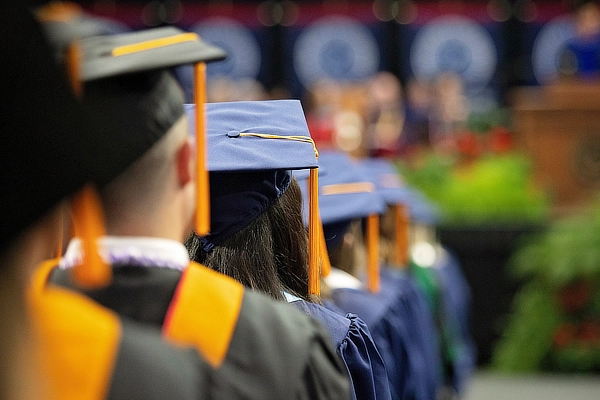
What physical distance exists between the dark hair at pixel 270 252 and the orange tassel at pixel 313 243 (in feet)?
0.05

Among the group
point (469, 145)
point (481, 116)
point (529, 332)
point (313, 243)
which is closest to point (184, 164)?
point (313, 243)

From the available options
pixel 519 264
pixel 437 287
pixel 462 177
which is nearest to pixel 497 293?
pixel 519 264

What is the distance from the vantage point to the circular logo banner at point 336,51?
14688 millimetres

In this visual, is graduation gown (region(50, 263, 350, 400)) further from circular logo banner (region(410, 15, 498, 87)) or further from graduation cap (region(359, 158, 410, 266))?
circular logo banner (region(410, 15, 498, 87))

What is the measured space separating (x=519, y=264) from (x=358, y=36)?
874 centimetres

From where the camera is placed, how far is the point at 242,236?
1.74 metres

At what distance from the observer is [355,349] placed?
6.04 feet

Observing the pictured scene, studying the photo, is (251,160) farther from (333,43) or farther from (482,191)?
(333,43)

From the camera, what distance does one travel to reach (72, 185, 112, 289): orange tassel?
3.27 ft

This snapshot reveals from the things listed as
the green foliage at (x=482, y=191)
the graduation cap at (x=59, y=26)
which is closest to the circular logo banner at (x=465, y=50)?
the green foliage at (x=482, y=191)

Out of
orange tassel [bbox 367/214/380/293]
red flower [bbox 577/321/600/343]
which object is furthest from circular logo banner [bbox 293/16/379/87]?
orange tassel [bbox 367/214/380/293]

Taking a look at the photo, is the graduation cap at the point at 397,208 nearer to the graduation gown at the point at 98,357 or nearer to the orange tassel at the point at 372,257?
the orange tassel at the point at 372,257

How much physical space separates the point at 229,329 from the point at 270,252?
0.65 metres

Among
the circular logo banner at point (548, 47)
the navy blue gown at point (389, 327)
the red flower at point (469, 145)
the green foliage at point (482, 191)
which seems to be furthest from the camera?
the circular logo banner at point (548, 47)
